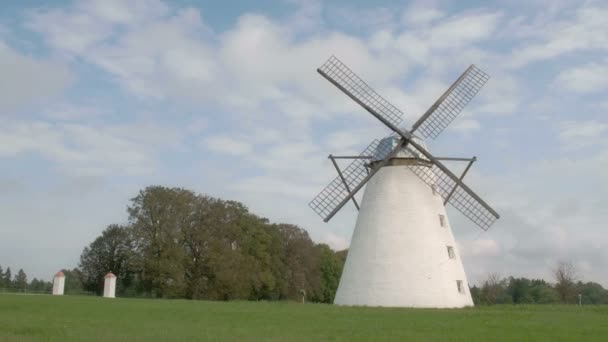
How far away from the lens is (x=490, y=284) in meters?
59.7

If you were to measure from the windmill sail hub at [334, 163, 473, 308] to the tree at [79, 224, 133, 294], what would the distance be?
3242 cm

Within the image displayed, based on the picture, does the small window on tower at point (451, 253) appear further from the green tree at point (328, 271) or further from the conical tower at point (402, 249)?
the green tree at point (328, 271)

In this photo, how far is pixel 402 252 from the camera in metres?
25.3

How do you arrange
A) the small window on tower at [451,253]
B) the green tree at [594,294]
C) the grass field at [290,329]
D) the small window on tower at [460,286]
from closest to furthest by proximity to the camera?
the grass field at [290,329] < the small window on tower at [460,286] < the small window on tower at [451,253] < the green tree at [594,294]

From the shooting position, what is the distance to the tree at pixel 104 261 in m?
53.7

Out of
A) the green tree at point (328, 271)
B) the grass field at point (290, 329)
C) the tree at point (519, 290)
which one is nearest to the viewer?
the grass field at point (290, 329)

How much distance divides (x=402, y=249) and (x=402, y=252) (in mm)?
128

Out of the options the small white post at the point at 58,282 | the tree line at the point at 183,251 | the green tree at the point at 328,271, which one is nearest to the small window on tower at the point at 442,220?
the tree line at the point at 183,251

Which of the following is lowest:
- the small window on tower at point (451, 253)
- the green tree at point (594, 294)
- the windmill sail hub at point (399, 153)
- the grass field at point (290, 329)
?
the grass field at point (290, 329)

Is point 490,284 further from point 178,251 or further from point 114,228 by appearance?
point 114,228

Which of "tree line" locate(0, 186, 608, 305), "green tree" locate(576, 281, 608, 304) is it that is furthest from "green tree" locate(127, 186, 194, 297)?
"green tree" locate(576, 281, 608, 304)

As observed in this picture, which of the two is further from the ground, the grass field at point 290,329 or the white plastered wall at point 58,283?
the white plastered wall at point 58,283

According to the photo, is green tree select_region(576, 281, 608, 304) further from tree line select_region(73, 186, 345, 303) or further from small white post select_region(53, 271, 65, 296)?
small white post select_region(53, 271, 65, 296)

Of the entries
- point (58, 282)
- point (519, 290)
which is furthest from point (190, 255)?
point (519, 290)
